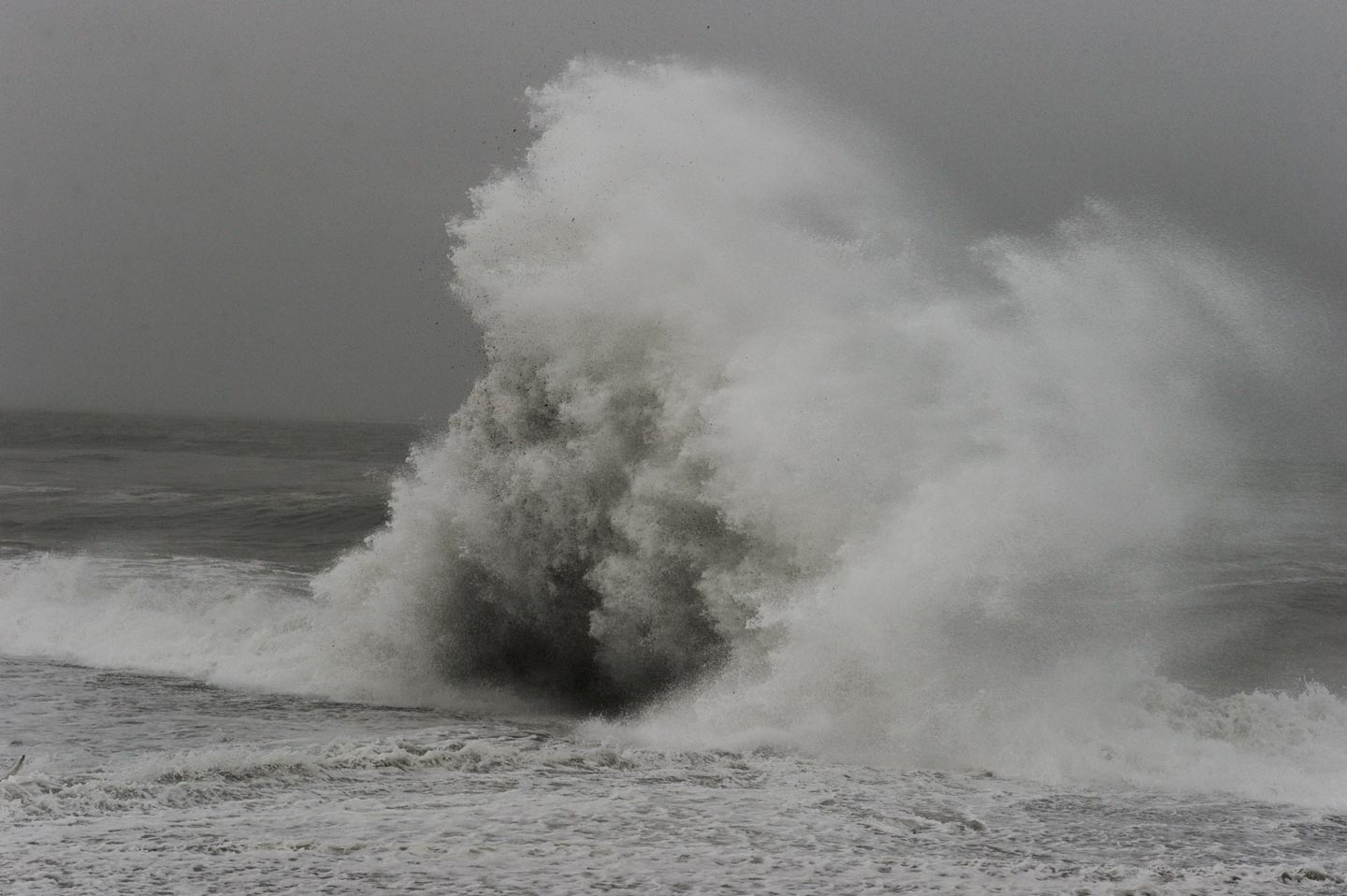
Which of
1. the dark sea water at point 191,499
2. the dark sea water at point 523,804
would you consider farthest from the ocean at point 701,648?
the dark sea water at point 191,499

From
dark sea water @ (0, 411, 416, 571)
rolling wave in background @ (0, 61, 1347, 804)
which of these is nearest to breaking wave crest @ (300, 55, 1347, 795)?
rolling wave in background @ (0, 61, 1347, 804)

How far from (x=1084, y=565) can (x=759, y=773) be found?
14.9 feet

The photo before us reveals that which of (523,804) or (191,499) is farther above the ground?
(191,499)

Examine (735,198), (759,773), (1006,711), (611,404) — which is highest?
(735,198)

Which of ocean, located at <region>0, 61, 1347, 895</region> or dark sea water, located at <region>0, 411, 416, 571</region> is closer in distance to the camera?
ocean, located at <region>0, 61, 1347, 895</region>

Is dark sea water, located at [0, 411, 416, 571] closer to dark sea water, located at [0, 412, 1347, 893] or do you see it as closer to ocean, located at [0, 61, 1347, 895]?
ocean, located at [0, 61, 1347, 895]

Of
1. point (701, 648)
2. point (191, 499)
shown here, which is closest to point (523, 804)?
point (701, 648)

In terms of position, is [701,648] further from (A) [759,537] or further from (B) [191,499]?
(B) [191,499]

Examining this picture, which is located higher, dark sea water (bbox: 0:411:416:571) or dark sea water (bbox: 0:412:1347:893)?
dark sea water (bbox: 0:411:416:571)

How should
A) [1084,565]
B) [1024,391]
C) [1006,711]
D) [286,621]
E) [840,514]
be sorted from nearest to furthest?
[1006,711] < [840,514] < [1084,565] < [1024,391] < [286,621]

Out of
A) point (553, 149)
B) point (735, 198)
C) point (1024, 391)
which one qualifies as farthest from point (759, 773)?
point (553, 149)

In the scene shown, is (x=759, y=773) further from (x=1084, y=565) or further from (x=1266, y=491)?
(x=1266, y=491)

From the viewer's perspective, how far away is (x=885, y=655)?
797cm

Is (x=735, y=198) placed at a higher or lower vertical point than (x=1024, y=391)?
higher
